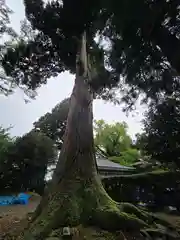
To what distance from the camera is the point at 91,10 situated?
6.45m

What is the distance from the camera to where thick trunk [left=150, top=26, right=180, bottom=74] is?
543 centimetres

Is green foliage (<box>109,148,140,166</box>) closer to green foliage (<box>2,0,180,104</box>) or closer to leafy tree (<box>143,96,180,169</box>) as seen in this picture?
leafy tree (<box>143,96,180,169</box>)

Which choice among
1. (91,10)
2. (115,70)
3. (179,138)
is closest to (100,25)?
(91,10)

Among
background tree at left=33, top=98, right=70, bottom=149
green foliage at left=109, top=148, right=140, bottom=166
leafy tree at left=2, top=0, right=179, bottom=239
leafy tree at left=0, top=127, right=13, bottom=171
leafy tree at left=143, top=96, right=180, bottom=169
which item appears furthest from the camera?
green foliage at left=109, top=148, right=140, bottom=166

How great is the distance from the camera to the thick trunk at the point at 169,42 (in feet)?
17.8

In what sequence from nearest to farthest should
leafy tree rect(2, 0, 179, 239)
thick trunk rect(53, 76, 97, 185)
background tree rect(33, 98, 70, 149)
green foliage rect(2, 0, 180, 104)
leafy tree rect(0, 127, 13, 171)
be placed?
leafy tree rect(2, 0, 179, 239), green foliage rect(2, 0, 180, 104), thick trunk rect(53, 76, 97, 185), leafy tree rect(0, 127, 13, 171), background tree rect(33, 98, 70, 149)

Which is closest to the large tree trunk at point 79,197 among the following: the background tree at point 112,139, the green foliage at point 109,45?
the green foliage at point 109,45

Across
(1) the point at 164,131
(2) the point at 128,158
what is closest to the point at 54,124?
(2) the point at 128,158

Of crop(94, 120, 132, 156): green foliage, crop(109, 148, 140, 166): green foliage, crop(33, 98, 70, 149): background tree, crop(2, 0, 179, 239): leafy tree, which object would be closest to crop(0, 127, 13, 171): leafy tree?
crop(33, 98, 70, 149): background tree

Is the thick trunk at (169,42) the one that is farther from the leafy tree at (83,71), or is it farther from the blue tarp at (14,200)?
the blue tarp at (14,200)

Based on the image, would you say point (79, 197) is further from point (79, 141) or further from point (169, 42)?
point (169, 42)

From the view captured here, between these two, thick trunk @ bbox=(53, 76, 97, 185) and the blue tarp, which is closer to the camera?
thick trunk @ bbox=(53, 76, 97, 185)

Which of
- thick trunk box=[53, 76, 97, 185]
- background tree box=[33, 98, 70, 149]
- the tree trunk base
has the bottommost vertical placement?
the tree trunk base

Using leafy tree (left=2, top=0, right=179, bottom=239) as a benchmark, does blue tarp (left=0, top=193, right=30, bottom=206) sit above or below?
below
